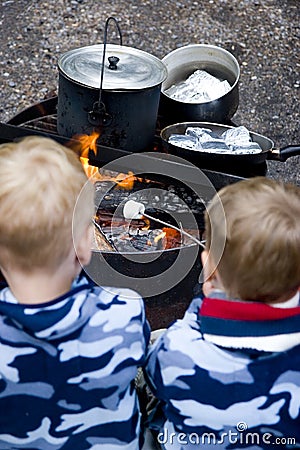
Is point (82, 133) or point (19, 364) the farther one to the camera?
point (82, 133)

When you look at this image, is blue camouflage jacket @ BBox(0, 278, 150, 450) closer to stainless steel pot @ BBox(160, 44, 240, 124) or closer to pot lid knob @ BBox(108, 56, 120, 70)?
pot lid knob @ BBox(108, 56, 120, 70)

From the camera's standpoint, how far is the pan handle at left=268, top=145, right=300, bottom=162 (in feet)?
7.73

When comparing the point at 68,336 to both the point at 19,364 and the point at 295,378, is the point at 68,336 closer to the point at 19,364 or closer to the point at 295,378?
the point at 19,364

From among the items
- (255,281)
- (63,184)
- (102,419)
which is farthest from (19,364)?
(255,281)

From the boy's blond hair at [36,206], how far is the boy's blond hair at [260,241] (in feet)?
0.91

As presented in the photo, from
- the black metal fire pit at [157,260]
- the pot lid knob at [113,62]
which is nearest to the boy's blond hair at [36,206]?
the black metal fire pit at [157,260]

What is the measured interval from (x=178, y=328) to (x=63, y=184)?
374 millimetres

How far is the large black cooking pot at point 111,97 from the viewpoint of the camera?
2297 millimetres

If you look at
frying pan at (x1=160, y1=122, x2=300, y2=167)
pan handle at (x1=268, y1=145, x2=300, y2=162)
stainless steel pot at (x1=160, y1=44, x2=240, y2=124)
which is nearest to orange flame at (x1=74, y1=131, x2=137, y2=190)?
frying pan at (x1=160, y1=122, x2=300, y2=167)

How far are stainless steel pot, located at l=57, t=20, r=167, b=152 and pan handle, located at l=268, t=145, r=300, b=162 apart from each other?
42 centimetres

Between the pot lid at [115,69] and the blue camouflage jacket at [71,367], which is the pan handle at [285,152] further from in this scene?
the blue camouflage jacket at [71,367]

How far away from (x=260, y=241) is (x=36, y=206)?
39 centimetres

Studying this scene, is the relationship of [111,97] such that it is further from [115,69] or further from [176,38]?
[176,38]

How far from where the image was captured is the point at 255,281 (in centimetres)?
129
